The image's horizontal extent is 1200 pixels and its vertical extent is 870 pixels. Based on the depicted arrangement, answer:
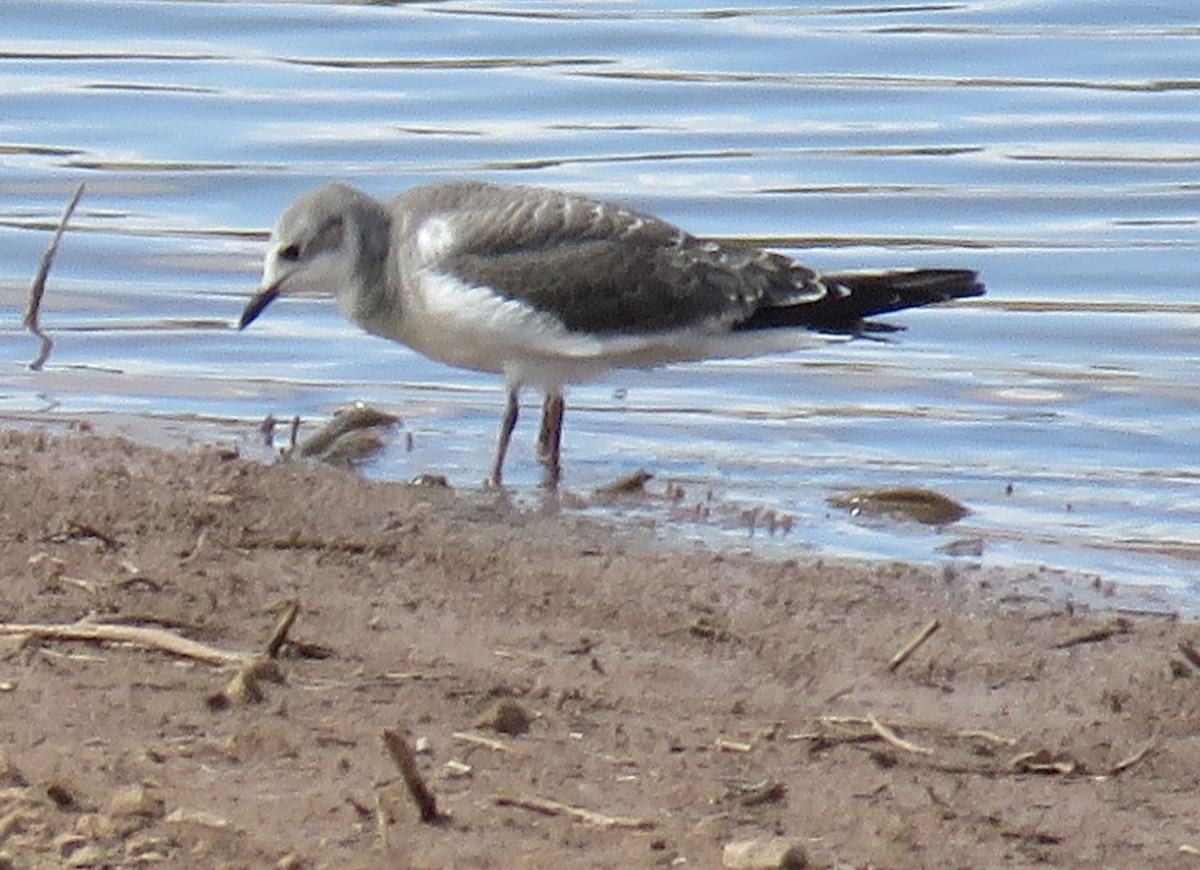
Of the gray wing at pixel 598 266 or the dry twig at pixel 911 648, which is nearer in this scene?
the dry twig at pixel 911 648

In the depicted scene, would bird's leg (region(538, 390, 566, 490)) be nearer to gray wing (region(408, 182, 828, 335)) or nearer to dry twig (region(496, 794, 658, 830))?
gray wing (region(408, 182, 828, 335))

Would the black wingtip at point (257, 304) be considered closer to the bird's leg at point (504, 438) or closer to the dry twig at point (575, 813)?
the bird's leg at point (504, 438)

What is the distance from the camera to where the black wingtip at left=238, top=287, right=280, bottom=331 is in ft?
28.1

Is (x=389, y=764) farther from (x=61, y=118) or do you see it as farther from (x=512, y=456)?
(x=61, y=118)

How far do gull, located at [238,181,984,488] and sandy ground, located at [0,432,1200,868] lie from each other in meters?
1.22

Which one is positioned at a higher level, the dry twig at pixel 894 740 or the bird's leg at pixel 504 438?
the dry twig at pixel 894 740

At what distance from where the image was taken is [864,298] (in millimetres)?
8797

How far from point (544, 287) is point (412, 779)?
4269 millimetres

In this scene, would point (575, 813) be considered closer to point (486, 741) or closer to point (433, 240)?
point (486, 741)

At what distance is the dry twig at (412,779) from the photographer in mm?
4250

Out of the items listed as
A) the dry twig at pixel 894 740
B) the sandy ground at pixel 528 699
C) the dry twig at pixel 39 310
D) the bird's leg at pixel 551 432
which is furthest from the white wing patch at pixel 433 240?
the dry twig at pixel 894 740

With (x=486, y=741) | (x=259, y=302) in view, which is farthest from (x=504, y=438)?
(x=486, y=741)

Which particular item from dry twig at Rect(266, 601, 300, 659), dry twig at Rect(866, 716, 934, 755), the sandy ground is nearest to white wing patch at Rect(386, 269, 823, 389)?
the sandy ground

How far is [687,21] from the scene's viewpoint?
1627 cm
